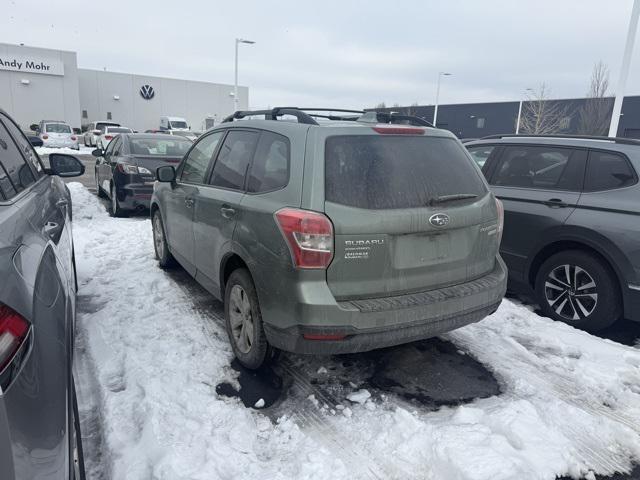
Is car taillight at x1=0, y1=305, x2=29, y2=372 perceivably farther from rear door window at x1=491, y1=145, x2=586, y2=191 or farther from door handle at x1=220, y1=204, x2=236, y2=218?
rear door window at x1=491, y1=145, x2=586, y2=191

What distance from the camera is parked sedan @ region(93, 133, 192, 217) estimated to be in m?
8.37

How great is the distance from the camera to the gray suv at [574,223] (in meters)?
3.99

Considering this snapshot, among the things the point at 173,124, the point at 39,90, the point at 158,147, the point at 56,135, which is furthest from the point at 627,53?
the point at 39,90

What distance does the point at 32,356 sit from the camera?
1466 mm

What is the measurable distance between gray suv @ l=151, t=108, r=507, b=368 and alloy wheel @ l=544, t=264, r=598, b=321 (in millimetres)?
1407

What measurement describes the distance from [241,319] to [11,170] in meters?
1.73

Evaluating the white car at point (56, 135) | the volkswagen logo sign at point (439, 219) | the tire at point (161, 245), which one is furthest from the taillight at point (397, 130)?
the white car at point (56, 135)

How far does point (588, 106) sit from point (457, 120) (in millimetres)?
16517

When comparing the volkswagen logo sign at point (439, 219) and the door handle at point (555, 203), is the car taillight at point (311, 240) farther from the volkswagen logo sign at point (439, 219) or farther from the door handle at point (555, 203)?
the door handle at point (555, 203)

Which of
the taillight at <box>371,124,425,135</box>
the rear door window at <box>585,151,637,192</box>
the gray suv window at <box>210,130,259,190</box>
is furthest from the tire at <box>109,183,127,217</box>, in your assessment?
the rear door window at <box>585,151,637,192</box>

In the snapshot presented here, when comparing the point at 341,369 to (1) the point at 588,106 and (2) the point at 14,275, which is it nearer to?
(2) the point at 14,275

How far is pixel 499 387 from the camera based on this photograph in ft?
10.8

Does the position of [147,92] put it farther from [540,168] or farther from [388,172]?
[388,172]

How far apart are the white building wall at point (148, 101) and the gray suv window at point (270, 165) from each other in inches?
1703
